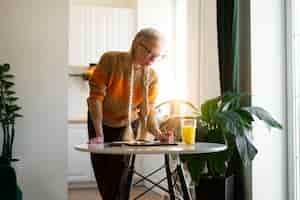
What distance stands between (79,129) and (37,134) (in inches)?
74.2

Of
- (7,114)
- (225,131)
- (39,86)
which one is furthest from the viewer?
(39,86)

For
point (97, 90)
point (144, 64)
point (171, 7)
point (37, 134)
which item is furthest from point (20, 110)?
point (171, 7)

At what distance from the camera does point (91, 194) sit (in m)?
5.06

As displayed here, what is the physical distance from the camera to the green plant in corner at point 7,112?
347cm

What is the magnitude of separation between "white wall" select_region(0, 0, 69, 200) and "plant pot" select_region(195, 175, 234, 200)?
55.5 inches

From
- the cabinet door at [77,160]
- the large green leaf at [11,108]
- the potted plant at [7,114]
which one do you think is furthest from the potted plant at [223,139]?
the cabinet door at [77,160]

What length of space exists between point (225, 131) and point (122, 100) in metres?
0.71

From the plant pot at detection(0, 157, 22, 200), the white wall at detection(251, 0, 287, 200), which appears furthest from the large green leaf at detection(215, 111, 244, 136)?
the plant pot at detection(0, 157, 22, 200)

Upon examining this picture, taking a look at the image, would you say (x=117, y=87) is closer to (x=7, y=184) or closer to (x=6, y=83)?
(x=7, y=184)

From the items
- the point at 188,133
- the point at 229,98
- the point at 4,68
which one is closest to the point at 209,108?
the point at 229,98

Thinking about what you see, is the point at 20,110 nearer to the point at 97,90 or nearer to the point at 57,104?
the point at 57,104

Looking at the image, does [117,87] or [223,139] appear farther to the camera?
[223,139]

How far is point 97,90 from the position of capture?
231cm

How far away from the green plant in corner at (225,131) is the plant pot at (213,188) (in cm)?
5
